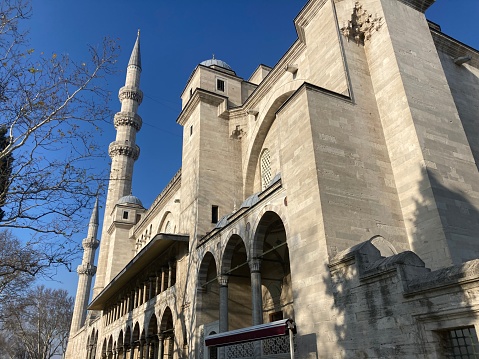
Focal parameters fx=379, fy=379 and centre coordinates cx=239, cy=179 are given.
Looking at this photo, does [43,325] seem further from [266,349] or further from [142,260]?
[266,349]

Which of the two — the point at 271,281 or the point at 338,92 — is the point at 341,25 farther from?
the point at 271,281

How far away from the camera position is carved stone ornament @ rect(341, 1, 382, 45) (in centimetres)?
1130

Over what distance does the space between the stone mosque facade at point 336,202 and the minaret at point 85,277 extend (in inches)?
930

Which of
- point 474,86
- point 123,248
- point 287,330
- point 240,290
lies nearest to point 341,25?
point 474,86

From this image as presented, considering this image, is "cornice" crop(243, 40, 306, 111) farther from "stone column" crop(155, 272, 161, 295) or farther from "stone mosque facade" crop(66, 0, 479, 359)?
"stone column" crop(155, 272, 161, 295)

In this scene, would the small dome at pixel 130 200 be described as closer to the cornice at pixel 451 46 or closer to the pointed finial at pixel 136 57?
the pointed finial at pixel 136 57

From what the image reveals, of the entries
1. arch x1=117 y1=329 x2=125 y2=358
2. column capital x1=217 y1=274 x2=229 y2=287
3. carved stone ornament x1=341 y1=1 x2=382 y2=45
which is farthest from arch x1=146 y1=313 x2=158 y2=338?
carved stone ornament x1=341 y1=1 x2=382 y2=45

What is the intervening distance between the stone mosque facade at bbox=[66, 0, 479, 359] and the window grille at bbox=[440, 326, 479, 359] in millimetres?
21

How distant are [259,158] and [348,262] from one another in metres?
9.97

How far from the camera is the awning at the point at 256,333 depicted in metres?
7.00

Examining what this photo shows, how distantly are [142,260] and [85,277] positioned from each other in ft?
88.5

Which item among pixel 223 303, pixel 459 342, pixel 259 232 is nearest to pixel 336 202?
pixel 259 232

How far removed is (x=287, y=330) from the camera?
7.00 m

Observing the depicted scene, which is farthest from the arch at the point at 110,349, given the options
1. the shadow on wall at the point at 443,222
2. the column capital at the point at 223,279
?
the shadow on wall at the point at 443,222
